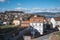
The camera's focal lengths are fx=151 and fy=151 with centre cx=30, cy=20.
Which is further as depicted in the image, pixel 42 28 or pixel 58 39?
pixel 42 28

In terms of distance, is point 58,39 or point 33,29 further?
point 33,29

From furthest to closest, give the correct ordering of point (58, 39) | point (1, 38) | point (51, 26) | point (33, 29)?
point (51, 26)
point (33, 29)
point (1, 38)
point (58, 39)

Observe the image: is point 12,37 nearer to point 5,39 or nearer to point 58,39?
point 5,39

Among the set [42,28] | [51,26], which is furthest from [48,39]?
[51,26]

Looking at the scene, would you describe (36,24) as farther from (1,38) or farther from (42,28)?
(1,38)

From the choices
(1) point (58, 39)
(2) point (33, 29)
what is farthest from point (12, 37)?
(2) point (33, 29)

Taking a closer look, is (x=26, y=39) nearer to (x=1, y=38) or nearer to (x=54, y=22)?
(x=1, y=38)

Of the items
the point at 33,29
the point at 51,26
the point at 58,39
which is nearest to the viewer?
the point at 58,39

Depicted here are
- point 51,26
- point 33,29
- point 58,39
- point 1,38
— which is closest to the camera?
point 58,39

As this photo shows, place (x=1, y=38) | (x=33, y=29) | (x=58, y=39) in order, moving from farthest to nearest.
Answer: (x=33, y=29) → (x=1, y=38) → (x=58, y=39)
